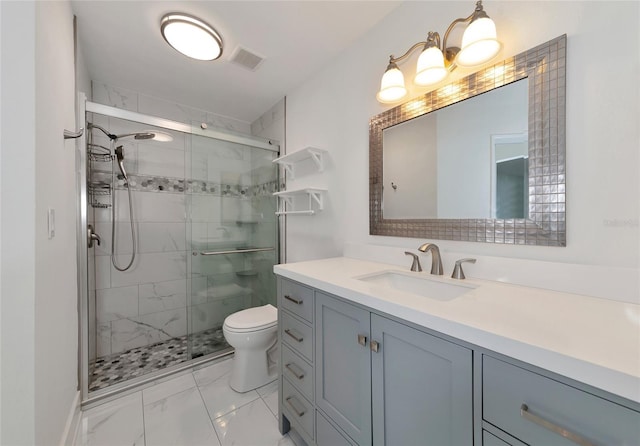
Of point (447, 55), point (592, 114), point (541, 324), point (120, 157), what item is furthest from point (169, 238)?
point (592, 114)

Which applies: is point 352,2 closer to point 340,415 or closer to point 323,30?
point 323,30

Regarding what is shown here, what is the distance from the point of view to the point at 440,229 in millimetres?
1220

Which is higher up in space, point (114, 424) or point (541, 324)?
point (541, 324)

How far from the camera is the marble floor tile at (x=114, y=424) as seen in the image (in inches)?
51.6

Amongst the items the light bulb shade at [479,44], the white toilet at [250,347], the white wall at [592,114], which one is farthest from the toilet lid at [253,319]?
the light bulb shade at [479,44]

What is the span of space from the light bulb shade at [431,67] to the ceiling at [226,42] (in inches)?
20.5

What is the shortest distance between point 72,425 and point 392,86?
245 centimetres

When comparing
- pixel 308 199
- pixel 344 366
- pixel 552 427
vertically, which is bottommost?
pixel 344 366

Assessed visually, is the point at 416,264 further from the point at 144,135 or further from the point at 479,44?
the point at 144,135

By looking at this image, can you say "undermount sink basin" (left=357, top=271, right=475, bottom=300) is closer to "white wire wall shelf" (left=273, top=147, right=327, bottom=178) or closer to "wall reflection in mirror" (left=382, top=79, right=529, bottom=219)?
"wall reflection in mirror" (left=382, top=79, right=529, bottom=219)

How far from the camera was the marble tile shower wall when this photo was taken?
2.12 meters

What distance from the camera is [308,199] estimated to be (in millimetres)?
2068

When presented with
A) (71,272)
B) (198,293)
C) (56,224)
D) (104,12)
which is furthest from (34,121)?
(198,293)

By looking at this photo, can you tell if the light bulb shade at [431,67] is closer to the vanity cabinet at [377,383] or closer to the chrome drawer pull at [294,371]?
the vanity cabinet at [377,383]
